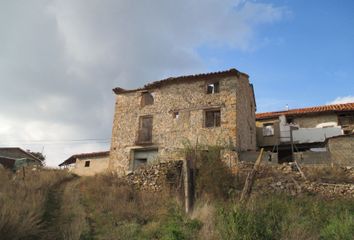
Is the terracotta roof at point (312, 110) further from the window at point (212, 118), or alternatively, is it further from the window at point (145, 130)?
the window at point (145, 130)

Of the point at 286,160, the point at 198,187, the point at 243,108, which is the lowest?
the point at 198,187

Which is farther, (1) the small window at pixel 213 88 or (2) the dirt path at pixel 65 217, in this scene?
(1) the small window at pixel 213 88

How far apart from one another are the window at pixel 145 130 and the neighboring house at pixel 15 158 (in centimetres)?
874

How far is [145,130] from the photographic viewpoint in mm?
22578

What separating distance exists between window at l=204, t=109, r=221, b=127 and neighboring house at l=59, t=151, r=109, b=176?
8382 millimetres

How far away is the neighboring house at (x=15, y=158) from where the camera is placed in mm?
25328

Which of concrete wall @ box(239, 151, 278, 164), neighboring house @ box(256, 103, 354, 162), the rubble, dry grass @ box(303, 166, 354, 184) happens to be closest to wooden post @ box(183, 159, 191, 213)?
the rubble

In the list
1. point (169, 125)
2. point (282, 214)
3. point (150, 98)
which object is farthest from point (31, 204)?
point (150, 98)

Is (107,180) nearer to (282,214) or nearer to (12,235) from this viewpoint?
(12,235)

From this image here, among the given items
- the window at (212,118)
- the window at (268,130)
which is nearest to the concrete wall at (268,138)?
the window at (268,130)

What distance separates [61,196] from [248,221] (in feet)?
30.4

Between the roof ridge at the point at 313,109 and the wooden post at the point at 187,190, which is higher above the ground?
the roof ridge at the point at 313,109

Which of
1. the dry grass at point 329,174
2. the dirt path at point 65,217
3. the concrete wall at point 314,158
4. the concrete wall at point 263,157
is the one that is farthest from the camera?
the concrete wall at point 314,158

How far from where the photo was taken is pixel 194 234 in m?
9.09
